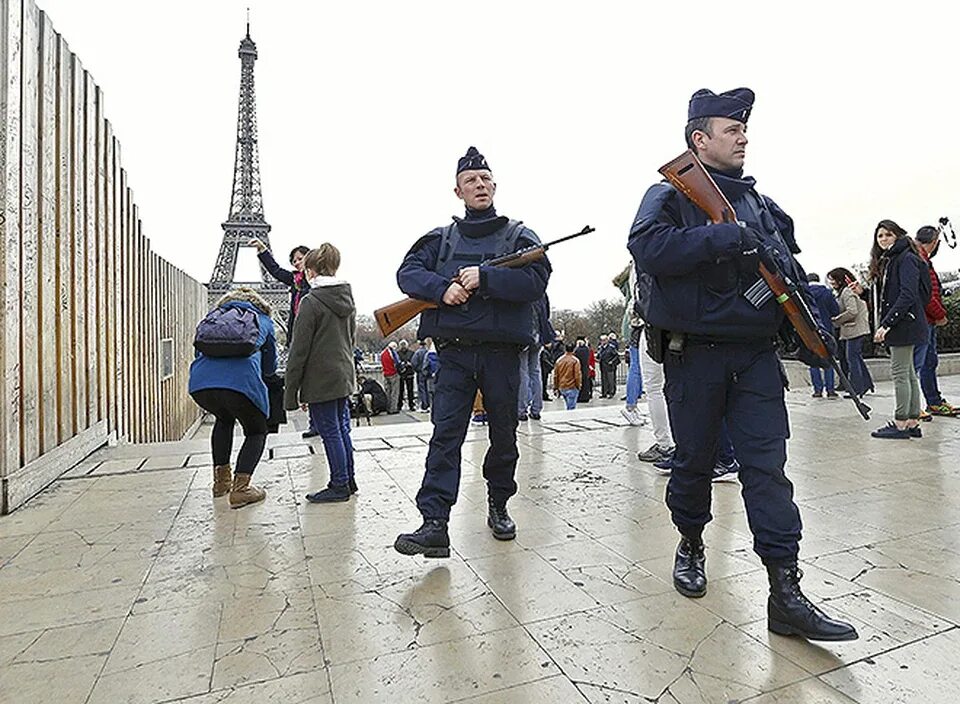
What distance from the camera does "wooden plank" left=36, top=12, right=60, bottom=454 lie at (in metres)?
4.01

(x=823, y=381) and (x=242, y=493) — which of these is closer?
(x=242, y=493)

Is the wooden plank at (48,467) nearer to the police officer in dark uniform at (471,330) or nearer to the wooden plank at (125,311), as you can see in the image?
the wooden plank at (125,311)

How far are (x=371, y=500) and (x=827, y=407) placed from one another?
243 inches

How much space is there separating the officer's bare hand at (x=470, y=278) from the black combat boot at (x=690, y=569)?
1326 mm

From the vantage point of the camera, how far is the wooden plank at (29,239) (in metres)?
3.71

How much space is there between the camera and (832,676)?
171 cm

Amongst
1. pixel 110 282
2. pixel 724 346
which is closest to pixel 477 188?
pixel 724 346

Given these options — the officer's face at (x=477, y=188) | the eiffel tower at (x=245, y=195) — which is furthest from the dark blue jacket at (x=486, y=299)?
the eiffel tower at (x=245, y=195)

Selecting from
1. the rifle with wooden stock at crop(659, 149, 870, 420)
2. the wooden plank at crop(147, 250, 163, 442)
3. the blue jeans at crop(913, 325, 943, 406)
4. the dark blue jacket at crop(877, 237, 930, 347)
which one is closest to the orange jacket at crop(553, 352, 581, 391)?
the blue jeans at crop(913, 325, 943, 406)

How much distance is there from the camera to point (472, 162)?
2.91 m

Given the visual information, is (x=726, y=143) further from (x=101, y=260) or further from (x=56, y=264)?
(x=101, y=260)

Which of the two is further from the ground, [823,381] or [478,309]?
[478,309]

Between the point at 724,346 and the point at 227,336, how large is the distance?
2795 millimetres

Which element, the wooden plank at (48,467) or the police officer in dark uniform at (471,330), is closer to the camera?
the police officer in dark uniform at (471,330)
